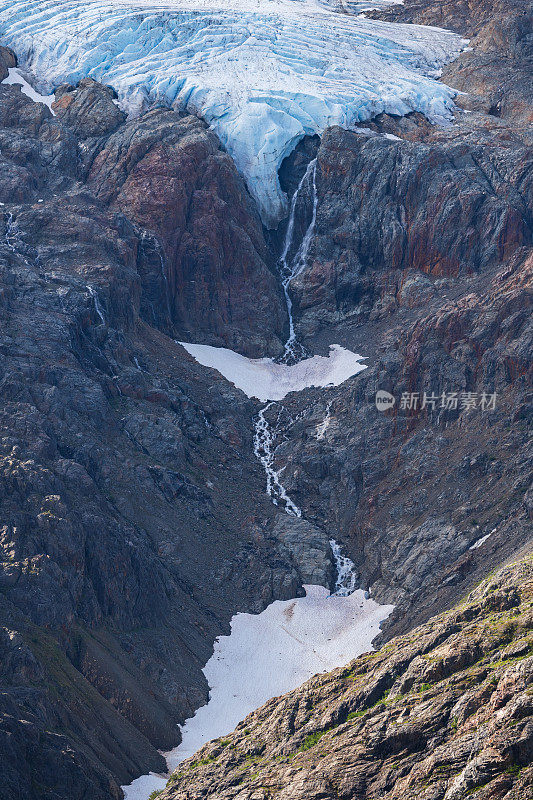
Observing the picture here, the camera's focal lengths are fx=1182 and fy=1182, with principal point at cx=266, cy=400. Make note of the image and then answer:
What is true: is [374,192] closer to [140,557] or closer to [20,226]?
[20,226]

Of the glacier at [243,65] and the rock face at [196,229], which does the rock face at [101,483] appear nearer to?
the rock face at [196,229]

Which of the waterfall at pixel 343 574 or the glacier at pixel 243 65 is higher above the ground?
the glacier at pixel 243 65

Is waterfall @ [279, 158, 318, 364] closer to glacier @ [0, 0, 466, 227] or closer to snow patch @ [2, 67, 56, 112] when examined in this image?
glacier @ [0, 0, 466, 227]

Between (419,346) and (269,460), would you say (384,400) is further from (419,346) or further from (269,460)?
(269,460)

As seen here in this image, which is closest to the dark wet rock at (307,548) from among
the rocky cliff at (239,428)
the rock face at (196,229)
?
the rocky cliff at (239,428)

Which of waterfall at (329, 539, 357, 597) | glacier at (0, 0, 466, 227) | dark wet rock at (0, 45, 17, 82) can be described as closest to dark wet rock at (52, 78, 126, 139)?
glacier at (0, 0, 466, 227)
